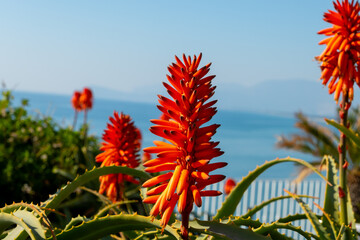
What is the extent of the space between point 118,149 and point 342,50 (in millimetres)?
930

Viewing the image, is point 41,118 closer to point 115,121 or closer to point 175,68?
point 115,121

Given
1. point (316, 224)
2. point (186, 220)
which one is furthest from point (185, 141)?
point (316, 224)

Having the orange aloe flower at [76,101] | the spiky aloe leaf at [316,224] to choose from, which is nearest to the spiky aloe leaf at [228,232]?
the spiky aloe leaf at [316,224]

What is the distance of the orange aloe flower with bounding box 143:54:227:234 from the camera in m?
0.91

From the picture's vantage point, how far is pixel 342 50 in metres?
1.70

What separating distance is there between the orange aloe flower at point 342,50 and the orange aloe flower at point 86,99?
4458mm

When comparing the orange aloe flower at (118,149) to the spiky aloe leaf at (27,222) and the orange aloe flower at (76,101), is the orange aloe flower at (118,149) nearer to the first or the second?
the spiky aloe leaf at (27,222)

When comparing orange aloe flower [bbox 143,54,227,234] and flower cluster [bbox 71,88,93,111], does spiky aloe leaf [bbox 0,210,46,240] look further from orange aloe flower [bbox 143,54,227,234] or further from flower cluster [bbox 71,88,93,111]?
flower cluster [bbox 71,88,93,111]

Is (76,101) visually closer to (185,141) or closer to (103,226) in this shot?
(103,226)

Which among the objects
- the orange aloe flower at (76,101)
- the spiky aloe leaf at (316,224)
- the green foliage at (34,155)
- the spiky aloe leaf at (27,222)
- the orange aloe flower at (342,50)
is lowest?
the green foliage at (34,155)

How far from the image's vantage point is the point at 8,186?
393 centimetres

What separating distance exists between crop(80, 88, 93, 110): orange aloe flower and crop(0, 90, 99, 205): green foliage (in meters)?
1.25

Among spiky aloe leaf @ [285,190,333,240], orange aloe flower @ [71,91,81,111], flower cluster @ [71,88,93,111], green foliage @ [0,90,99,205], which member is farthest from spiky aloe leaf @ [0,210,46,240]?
orange aloe flower @ [71,91,81,111]

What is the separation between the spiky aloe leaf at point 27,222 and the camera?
2.75 feet
